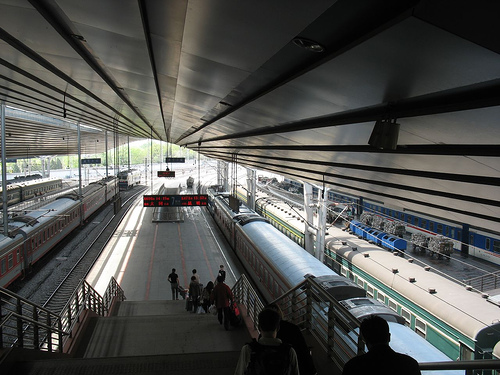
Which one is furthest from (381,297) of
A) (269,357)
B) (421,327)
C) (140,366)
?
(269,357)

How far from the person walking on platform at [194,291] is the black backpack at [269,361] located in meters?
8.16

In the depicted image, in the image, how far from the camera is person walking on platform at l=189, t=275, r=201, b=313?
10320mm

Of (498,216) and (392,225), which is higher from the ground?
(498,216)

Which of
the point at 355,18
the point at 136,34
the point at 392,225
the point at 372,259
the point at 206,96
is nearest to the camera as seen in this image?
the point at 355,18

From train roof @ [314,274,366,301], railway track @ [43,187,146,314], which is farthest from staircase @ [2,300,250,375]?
railway track @ [43,187,146,314]

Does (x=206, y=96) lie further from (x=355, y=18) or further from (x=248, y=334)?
(x=248, y=334)

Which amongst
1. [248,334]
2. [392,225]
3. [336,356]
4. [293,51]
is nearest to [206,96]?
[293,51]

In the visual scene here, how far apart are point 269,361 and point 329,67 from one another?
77.7 inches

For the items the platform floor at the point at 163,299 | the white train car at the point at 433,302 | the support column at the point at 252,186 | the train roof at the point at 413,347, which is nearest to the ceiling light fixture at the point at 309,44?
the platform floor at the point at 163,299

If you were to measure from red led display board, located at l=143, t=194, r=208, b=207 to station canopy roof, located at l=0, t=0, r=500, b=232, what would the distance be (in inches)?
468

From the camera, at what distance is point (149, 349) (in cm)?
694

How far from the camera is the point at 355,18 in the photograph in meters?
2.01

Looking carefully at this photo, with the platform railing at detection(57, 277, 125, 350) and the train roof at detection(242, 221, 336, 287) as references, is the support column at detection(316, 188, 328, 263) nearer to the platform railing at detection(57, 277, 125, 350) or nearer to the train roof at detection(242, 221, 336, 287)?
the train roof at detection(242, 221, 336, 287)

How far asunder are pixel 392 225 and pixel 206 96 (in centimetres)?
2325
